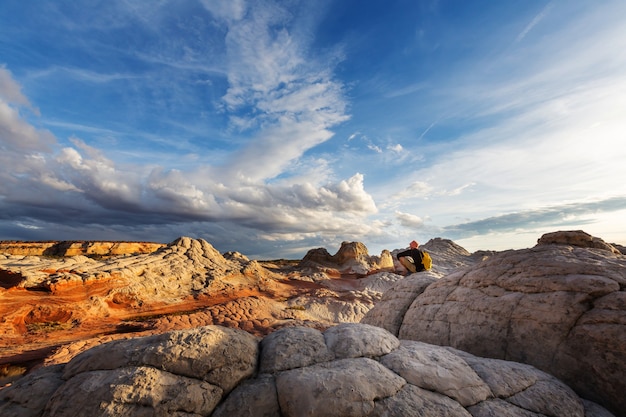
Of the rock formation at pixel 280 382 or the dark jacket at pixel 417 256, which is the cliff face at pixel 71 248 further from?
the rock formation at pixel 280 382

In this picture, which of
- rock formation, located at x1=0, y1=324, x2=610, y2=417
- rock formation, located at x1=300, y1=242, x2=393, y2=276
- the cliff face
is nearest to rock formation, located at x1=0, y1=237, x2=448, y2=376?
rock formation, located at x1=0, y1=324, x2=610, y2=417

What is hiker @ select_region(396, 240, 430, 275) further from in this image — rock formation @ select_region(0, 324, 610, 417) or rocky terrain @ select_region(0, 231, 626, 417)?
rock formation @ select_region(0, 324, 610, 417)

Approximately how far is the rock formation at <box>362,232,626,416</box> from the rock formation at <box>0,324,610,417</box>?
22.3 inches

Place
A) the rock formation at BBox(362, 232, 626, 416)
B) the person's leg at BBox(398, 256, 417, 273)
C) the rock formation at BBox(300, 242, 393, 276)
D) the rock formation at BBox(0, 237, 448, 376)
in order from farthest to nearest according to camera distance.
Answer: the rock formation at BBox(300, 242, 393, 276), the rock formation at BBox(0, 237, 448, 376), the person's leg at BBox(398, 256, 417, 273), the rock formation at BBox(362, 232, 626, 416)

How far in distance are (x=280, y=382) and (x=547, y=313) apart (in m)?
4.64

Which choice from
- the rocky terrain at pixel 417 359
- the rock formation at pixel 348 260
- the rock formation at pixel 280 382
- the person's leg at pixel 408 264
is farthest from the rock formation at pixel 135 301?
the rock formation at pixel 348 260

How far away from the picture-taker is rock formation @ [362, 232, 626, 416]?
175 inches

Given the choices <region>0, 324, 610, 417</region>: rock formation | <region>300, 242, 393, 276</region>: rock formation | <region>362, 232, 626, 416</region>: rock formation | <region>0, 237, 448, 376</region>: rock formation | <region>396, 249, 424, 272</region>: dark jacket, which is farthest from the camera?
<region>300, 242, 393, 276</region>: rock formation

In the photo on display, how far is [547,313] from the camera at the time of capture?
510 cm

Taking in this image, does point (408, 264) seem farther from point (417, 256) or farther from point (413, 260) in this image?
point (417, 256)

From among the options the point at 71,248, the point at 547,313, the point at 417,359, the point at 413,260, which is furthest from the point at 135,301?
the point at 71,248

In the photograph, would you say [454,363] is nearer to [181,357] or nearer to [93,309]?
[181,357]

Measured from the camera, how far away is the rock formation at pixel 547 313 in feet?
14.6

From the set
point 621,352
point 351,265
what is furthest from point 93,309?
point 351,265
